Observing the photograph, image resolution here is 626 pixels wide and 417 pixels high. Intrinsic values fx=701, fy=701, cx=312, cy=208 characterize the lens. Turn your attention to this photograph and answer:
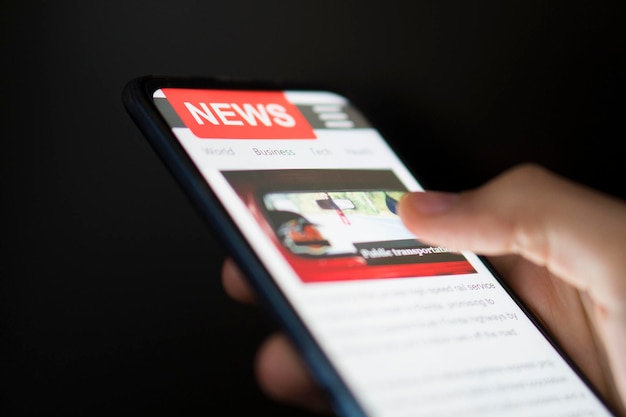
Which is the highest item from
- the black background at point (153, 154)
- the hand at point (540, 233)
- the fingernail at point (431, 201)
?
the black background at point (153, 154)

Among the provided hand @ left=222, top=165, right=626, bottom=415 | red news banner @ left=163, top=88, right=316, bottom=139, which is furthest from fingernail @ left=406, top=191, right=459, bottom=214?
red news banner @ left=163, top=88, right=316, bottom=139

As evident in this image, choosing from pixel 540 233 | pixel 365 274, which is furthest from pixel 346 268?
pixel 540 233

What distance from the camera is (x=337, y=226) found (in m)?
0.55

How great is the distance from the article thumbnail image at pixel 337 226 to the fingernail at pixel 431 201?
0.12ft

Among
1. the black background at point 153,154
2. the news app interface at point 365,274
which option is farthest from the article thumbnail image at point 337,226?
the black background at point 153,154

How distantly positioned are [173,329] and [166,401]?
6 cm

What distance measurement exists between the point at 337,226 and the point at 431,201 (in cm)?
8

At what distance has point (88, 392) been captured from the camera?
1.98 ft

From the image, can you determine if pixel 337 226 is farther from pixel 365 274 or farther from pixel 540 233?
pixel 540 233

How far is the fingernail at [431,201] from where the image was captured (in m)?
0.55

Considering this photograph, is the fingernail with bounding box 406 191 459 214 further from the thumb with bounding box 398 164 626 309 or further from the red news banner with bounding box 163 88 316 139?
the red news banner with bounding box 163 88 316 139

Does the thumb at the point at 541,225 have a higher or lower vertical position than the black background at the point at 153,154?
lower

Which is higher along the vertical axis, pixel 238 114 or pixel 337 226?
pixel 238 114

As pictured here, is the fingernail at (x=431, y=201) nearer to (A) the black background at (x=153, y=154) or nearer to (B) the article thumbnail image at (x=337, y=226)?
(B) the article thumbnail image at (x=337, y=226)
